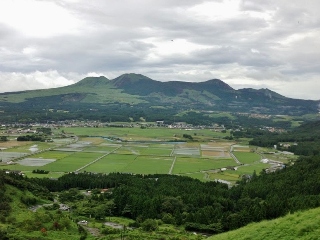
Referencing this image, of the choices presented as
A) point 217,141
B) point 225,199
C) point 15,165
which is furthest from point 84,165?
point 217,141

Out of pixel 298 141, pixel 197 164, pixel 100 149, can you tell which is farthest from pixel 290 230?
pixel 298 141

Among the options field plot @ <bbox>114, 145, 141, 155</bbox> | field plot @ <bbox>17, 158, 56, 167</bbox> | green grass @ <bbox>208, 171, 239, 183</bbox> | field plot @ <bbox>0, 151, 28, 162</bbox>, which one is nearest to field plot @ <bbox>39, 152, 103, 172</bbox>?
field plot @ <bbox>17, 158, 56, 167</bbox>

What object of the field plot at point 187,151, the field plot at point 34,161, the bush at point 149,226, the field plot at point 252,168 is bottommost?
the bush at point 149,226

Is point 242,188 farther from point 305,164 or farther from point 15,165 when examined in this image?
point 15,165

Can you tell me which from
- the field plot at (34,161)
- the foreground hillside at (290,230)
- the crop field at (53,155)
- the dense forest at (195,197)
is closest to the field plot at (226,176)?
the dense forest at (195,197)

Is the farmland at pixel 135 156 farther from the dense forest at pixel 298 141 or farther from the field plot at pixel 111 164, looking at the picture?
the dense forest at pixel 298 141

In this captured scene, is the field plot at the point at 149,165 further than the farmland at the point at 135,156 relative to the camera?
No

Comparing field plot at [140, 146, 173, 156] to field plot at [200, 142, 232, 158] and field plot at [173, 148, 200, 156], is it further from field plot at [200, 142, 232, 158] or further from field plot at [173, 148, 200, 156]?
field plot at [200, 142, 232, 158]

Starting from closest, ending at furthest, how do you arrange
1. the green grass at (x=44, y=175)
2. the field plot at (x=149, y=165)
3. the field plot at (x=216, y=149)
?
1. the green grass at (x=44, y=175)
2. the field plot at (x=149, y=165)
3. the field plot at (x=216, y=149)
